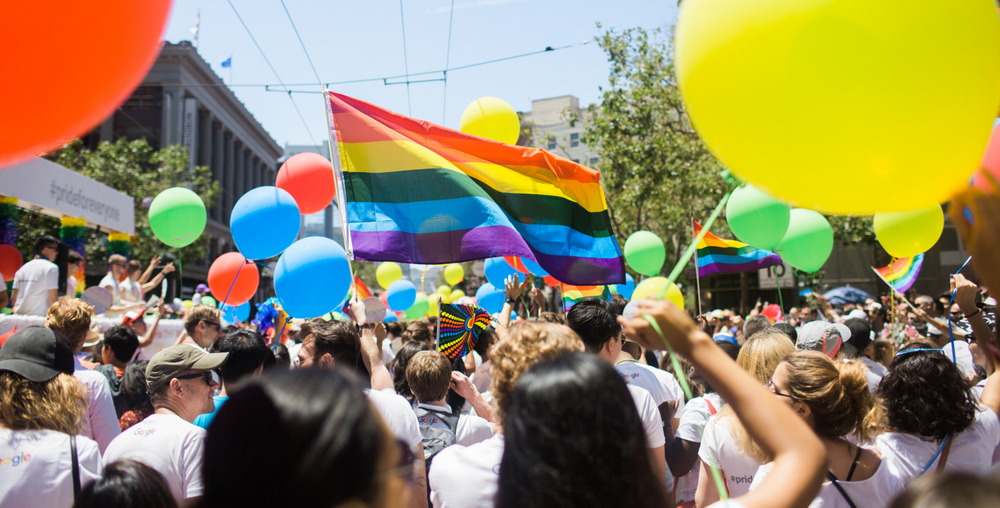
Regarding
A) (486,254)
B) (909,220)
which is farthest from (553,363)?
(909,220)

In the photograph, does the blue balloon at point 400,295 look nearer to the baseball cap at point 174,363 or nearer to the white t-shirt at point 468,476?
the baseball cap at point 174,363

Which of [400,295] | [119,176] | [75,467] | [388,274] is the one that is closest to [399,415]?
[75,467]

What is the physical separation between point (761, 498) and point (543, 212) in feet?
13.4

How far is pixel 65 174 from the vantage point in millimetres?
10617

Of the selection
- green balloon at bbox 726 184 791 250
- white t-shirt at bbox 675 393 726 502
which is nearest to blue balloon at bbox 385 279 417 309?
green balloon at bbox 726 184 791 250

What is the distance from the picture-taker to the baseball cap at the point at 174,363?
288 cm

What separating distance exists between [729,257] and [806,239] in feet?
6.83

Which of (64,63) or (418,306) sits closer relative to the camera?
(64,63)

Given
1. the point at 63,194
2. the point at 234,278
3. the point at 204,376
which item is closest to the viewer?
the point at 204,376

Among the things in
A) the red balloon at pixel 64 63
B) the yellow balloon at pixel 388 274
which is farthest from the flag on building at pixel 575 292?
the red balloon at pixel 64 63

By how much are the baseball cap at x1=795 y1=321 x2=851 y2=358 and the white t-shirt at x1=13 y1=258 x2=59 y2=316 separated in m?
6.82

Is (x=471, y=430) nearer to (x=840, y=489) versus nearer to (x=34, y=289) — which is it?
(x=840, y=489)

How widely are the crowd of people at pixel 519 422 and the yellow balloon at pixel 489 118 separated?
1690 millimetres

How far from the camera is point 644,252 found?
356 inches
